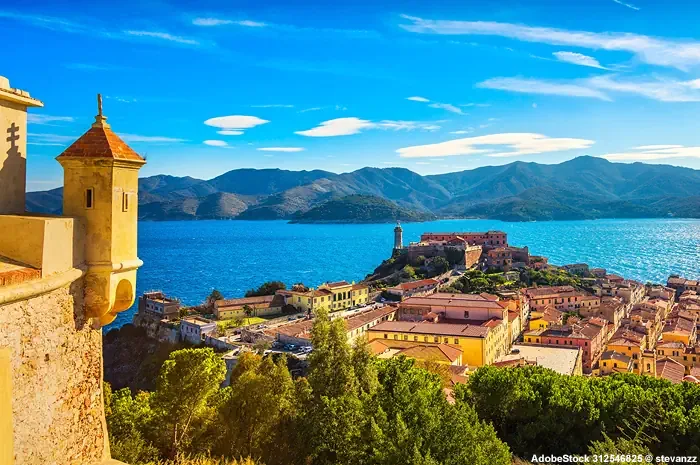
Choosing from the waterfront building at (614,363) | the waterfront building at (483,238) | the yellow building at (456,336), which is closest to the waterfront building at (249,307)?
the yellow building at (456,336)

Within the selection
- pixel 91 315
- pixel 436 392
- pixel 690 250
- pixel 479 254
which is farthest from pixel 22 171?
pixel 690 250

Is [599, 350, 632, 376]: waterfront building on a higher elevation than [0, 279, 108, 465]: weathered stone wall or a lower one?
lower

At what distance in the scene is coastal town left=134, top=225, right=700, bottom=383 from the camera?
1580 inches

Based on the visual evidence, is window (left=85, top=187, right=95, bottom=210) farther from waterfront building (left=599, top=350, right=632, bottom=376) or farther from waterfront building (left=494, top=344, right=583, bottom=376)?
waterfront building (left=599, top=350, right=632, bottom=376)

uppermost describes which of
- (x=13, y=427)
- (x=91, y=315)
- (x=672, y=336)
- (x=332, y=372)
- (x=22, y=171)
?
(x=22, y=171)

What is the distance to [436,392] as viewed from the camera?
56.2ft

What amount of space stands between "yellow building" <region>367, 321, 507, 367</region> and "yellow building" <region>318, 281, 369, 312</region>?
45.8ft

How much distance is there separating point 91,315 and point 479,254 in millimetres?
85074

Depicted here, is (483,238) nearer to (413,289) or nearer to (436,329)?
(413,289)

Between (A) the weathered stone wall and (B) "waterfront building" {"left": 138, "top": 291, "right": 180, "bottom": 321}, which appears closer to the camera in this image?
(A) the weathered stone wall

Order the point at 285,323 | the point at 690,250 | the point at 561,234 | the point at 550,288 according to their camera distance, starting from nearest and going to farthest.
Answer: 1. the point at 285,323
2. the point at 550,288
3. the point at 690,250
4. the point at 561,234

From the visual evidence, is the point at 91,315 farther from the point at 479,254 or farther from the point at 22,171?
the point at 479,254

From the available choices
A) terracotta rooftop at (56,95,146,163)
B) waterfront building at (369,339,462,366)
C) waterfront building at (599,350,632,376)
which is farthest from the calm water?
terracotta rooftop at (56,95,146,163)

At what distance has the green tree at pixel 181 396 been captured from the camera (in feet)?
51.1
